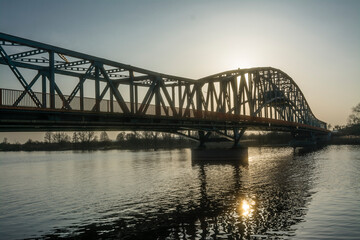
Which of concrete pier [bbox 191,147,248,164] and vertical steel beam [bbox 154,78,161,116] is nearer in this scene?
vertical steel beam [bbox 154,78,161,116]

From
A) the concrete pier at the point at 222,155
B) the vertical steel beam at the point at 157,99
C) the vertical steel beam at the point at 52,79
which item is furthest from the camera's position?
the concrete pier at the point at 222,155

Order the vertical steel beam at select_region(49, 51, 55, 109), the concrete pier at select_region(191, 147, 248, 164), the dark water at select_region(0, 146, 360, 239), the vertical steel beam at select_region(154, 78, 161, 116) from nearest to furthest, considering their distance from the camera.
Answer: the dark water at select_region(0, 146, 360, 239) → the vertical steel beam at select_region(49, 51, 55, 109) → the vertical steel beam at select_region(154, 78, 161, 116) → the concrete pier at select_region(191, 147, 248, 164)

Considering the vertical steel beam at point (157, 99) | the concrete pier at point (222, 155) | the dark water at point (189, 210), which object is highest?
the vertical steel beam at point (157, 99)

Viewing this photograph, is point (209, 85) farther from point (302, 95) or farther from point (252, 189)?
point (302, 95)

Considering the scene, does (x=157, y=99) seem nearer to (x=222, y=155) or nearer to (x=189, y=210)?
(x=189, y=210)

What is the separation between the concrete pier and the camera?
6738 centimetres

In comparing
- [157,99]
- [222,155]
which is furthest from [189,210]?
[222,155]

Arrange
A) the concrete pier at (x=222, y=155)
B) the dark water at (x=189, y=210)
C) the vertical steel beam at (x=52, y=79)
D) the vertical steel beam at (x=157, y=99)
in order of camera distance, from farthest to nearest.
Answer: the concrete pier at (x=222, y=155) < the vertical steel beam at (x=157, y=99) < the vertical steel beam at (x=52, y=79) < the dark water at (x=189, y=210)

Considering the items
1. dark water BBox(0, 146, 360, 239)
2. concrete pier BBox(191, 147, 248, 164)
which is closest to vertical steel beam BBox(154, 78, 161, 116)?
dark water BBox(0, 146, 360, 239)

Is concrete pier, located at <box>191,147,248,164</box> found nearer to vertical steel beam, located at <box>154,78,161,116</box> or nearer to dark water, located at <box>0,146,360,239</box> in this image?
dark water, located at <box>0,146,360,239</box>

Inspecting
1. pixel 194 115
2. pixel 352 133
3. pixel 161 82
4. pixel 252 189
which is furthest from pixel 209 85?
pixel 352 133

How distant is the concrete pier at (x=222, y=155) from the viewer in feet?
221

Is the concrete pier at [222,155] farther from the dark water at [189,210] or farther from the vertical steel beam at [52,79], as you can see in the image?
the vertical steel beam at [52,79]

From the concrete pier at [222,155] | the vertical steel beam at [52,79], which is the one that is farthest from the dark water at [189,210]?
the concrete pier at [222,155]
